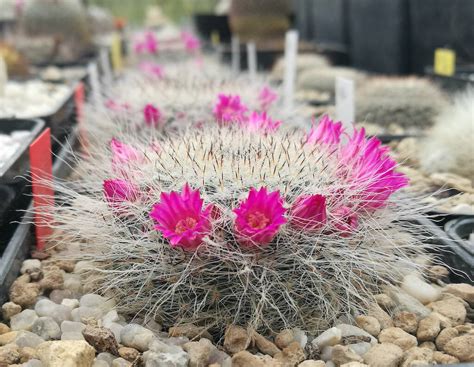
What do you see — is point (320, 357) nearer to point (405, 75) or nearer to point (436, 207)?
point (436, 207)

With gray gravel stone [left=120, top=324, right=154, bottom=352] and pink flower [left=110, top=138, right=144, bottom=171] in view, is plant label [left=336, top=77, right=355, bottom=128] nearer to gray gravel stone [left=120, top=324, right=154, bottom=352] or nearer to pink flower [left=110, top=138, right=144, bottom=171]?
pink flower [left=110, top=138, right=144, bottom=171]

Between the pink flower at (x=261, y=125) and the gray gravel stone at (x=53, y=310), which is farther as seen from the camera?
the pink flower at (x=261, y=125)

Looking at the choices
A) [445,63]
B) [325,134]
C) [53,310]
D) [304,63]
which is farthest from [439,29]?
[53,310]

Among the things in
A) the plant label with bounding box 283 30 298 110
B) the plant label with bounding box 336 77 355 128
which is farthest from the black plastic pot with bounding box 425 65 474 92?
the plant label with bounding box 336 77 355 128

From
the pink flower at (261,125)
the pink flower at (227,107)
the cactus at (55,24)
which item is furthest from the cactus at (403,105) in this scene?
the cactus at (55,24)

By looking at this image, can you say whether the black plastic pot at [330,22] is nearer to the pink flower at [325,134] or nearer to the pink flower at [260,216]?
the pink flower at [325,134]

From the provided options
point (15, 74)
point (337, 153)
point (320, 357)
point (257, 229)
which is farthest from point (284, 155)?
point (15, 74)

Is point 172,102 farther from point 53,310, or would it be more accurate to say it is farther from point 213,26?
point 213,26
